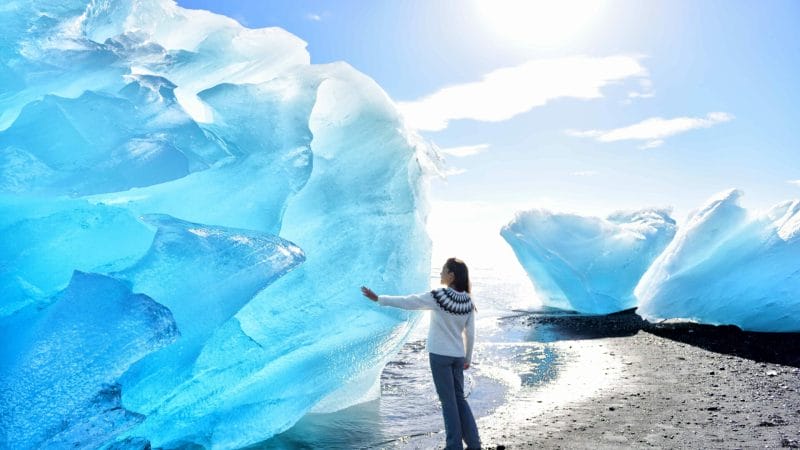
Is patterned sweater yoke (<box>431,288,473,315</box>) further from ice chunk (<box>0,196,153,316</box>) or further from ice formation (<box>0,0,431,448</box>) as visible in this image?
ice chunk (<box>0,196,153,316</box>)

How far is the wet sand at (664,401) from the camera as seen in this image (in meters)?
5.11

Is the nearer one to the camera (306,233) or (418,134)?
(306,233)

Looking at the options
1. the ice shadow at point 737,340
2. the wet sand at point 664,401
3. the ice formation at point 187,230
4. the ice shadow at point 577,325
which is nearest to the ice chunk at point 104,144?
the ice formation at point 187,230

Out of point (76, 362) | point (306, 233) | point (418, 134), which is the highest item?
point (418, 134)

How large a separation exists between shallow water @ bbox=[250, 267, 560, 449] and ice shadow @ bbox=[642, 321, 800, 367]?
3.11 m

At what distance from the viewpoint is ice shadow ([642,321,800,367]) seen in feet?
31.2

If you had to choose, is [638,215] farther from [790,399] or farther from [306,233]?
[306,233]

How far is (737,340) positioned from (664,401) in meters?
6.38

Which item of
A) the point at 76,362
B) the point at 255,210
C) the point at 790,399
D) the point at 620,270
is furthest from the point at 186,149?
the point at 620,270

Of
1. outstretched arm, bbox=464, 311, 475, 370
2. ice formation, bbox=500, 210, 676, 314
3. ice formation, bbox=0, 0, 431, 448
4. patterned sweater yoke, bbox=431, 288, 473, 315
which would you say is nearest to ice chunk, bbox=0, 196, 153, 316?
ice formation, bbox=0, 0, 431, 448

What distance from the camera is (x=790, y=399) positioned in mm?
6441

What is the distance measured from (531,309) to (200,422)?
17908 millimetres

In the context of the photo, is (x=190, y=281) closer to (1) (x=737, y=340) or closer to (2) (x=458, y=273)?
(2) (x=458, y=273)

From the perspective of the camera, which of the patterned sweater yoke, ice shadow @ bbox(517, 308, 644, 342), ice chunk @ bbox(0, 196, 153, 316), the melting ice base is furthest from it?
ice shadow @ bbox(517, 308, 644, 342)
